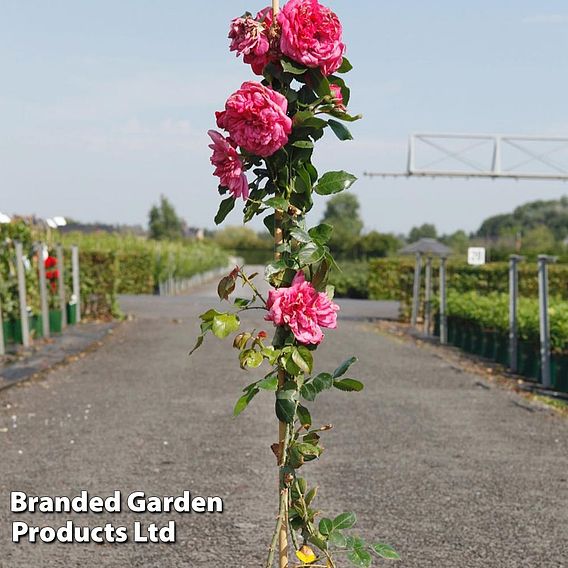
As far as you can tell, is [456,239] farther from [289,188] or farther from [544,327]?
[289,188]

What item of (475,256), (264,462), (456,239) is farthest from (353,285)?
(456,239)

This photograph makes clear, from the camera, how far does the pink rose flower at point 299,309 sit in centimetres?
277

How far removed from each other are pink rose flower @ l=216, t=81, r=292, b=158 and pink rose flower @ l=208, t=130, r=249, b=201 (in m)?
0.08

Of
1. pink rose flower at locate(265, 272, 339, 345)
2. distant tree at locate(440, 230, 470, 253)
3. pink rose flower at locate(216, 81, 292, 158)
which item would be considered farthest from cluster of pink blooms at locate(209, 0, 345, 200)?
distant tree at locate(440, 230, 470, 253)

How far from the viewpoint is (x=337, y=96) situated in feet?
9.61

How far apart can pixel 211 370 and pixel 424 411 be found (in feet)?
10.8

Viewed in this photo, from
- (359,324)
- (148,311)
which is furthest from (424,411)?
(148,311)

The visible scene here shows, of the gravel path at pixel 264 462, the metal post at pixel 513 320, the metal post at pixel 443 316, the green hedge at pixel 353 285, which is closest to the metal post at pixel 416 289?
the metal post at pixel 443 316

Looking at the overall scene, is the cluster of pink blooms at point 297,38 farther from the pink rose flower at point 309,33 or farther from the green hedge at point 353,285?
the green hedge at point 353,285

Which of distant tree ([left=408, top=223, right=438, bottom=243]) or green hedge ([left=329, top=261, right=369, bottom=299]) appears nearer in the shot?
green hedge ([left=329, top=261, right=369, bottom=299])

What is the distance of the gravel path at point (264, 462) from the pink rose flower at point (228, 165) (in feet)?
6.59

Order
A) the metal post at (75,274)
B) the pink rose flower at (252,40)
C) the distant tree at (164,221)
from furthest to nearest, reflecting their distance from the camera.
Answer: the distant tree at (164,221), the metal post at (75,274), the pink rose flower at (252,40)

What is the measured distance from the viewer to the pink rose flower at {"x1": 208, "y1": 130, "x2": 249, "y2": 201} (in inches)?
112

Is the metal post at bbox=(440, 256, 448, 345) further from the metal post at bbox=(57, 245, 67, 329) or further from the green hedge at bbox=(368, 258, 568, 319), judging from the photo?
the metal post at bbox=(57, 245, 67, 329)
